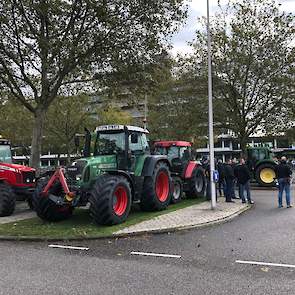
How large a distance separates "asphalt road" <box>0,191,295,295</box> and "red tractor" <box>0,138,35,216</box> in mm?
4097

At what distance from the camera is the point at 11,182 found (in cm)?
1505

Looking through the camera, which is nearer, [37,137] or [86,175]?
[86,175]

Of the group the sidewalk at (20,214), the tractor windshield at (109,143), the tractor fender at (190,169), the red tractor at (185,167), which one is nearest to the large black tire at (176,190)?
the red tractor at (185,167)

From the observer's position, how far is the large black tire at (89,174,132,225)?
11.1m

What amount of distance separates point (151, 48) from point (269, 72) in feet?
36.9

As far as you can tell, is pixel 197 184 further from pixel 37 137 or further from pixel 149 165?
pixel 37 137

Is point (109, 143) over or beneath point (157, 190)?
over

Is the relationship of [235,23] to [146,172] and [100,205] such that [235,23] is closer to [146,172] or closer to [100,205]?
[146,172]

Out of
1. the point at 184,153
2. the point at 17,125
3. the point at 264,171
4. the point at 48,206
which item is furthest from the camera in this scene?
the point at 17,125

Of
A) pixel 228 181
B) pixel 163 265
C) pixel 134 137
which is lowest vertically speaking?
pixel 163 265

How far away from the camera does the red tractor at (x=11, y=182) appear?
1392cm

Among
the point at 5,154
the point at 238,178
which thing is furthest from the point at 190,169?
the point at 5,154

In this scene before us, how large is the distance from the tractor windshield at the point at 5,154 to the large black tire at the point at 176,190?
604cm

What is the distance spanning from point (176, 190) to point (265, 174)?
988 centimetres
